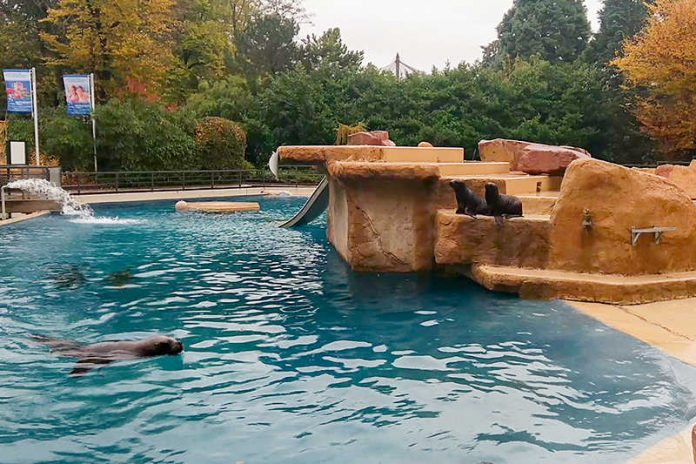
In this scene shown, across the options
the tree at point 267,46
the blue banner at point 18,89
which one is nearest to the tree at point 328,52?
the tree at point 267,46

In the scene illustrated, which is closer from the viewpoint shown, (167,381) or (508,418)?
(508,418)

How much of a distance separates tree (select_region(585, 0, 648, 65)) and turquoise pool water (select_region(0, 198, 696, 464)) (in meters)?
31.4

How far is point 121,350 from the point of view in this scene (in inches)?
239

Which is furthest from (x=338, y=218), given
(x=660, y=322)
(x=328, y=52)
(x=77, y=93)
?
(x=328, y=52)

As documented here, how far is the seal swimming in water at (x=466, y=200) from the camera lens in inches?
363

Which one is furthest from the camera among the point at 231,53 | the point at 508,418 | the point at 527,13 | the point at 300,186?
the point at 527,13

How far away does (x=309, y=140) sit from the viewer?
31.1m

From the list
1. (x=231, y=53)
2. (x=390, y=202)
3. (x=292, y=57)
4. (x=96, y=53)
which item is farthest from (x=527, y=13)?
(x=390, y=202)

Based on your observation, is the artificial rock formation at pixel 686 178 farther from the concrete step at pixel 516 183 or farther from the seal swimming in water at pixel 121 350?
the seal swimming in water at pixel 121 350

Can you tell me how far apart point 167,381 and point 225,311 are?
91.0 inches

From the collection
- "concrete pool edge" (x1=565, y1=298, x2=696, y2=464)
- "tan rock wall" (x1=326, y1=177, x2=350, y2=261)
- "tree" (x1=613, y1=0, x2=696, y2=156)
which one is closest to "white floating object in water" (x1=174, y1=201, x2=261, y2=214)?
"tan rock wall" (x1=326, y1=177, x2=350, y2=261)

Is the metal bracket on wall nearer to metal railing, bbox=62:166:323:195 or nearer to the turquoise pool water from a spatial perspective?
the turquoise pool water

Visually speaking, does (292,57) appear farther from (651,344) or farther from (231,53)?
(651,344)

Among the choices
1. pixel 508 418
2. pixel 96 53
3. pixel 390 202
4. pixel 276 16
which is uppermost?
pixel 276 16
